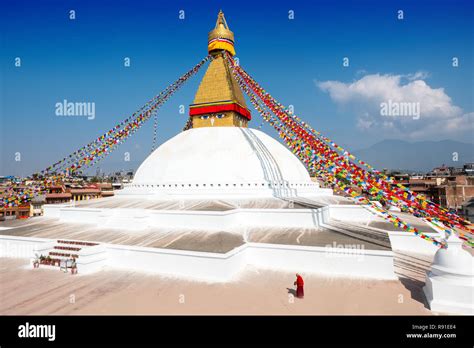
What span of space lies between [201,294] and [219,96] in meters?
10.1

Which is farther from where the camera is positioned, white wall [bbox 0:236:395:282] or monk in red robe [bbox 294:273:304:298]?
white wall [bbox 0:236:395:282]

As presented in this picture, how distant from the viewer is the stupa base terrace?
6.03 metres

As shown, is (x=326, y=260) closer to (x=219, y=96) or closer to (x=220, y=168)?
(x=220, y=168)

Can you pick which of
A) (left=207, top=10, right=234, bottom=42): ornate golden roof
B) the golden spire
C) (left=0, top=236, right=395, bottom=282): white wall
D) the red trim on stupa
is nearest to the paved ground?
(left=0, top=236, right=395, bottom=282): white wall

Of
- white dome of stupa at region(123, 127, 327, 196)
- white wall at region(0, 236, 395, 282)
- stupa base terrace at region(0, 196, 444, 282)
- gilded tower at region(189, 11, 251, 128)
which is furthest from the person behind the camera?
gilded tower at region(189, 11, 251, 128)

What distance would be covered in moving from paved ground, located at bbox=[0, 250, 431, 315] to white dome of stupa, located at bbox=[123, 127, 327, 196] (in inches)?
187

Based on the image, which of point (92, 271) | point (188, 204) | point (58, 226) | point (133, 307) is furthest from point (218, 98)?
point (133, 307)

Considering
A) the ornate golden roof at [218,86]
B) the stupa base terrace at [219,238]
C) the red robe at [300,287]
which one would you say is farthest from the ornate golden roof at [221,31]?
the red robe at [300,287]

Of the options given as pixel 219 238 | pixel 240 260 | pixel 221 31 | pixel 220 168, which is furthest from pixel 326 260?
pixel 221 31

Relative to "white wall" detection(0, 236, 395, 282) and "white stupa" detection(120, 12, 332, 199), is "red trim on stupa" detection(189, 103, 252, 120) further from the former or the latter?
"white wall" detection(0, 236, 395, 282)

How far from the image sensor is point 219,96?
13.2 metres

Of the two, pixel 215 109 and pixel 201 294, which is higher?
pixel 215 109

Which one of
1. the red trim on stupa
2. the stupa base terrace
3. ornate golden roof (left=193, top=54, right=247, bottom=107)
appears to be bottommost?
the stupa base terrace

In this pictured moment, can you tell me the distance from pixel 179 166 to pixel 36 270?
592 cm
